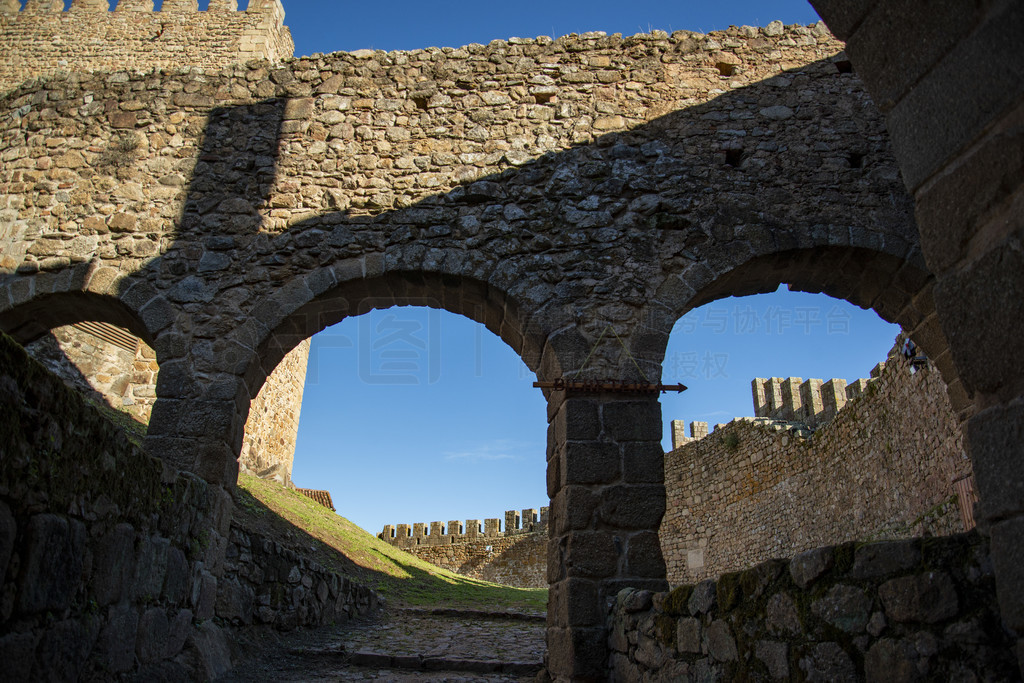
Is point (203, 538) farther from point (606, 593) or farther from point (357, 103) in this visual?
point (357, 103)

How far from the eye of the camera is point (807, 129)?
5.96m

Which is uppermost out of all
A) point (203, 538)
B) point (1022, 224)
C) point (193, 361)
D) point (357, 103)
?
point (357, 103)

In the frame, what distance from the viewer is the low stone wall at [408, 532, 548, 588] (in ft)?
66.2

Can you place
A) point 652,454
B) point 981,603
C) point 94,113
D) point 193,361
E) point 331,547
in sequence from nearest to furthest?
point 981,603
point 652,454
point 193,361
point 94,113
point 331,547

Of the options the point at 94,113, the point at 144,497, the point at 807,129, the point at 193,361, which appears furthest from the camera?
the point at 94,113

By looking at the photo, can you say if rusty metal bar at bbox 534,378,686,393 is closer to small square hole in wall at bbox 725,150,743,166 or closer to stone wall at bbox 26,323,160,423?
small square hole in wall at bbox 725,150,743,166

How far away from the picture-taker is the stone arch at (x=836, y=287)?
5180 millimetres

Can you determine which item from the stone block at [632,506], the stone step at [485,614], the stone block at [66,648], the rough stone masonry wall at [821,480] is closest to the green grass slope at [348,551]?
the stone step at [485,614]

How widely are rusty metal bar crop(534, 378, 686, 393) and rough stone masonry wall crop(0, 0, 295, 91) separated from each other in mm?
16486

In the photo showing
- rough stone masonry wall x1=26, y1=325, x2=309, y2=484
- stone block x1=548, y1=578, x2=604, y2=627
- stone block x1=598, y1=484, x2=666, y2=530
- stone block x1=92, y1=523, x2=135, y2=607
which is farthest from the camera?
rough stone masonry wall x1=26, y1=325, x2=309, y2=484

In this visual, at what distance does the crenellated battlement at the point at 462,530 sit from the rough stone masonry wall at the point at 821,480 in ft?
20.2

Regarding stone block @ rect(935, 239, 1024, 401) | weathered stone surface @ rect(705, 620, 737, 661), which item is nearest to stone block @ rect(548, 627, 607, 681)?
weathered stone surface @ rect(705, 620, 737, 661)

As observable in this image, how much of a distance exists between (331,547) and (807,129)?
24.1ft

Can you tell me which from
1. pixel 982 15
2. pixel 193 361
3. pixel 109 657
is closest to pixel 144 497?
pixel 109 657
